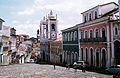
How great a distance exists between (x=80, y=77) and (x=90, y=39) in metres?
14.2

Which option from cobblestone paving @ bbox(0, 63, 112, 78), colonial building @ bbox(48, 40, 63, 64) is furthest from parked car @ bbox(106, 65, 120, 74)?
colonial building @ bbox(48, 40, 63, 64)

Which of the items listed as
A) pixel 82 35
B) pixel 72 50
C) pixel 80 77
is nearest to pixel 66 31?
pixel 72 50

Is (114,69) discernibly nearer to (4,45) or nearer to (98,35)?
(98,35)

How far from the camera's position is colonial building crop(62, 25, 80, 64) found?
47.8 m

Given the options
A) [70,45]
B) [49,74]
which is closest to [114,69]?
[49,74]

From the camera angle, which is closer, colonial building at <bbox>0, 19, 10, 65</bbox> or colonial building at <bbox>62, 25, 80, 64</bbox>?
colonial building at <bbox>62, 25, 80, 64</bbox>

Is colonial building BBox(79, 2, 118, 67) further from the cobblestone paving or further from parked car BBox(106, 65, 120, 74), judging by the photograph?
the cobblestone paving

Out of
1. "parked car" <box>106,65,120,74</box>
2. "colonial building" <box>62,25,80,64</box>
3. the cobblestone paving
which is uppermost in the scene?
"colonial building" <box>62,25,80,64</box>

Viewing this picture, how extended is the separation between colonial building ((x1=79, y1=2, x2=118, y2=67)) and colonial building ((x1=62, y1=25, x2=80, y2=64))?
2.50 m

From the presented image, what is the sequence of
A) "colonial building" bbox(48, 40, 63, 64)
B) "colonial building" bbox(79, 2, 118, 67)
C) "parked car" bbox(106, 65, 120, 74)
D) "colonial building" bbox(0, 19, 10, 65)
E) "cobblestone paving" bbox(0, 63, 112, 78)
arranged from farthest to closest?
"colonial building" bbox(48, 40, 63, 64), "colonial building" bbox(0, 19, 10, 65), "colonial building" bbox(79, 2, 118, 67), "cobblestone paving" bbox(0, 63, 112, 78), "parked car" bbox(106, 65, 120, 74)

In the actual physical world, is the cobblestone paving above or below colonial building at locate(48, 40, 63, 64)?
below

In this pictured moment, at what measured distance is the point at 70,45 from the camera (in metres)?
51.4

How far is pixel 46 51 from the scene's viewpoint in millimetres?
77875

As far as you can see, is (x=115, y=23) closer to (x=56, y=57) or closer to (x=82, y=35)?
(x=82, y=35)
